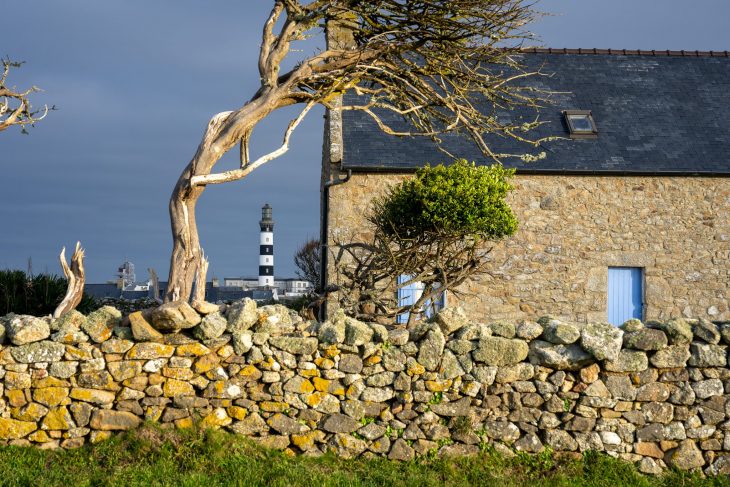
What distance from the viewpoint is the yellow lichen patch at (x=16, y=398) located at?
7626 millimetres

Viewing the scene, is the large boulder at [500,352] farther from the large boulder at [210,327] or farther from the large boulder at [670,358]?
the large boulder at [210,327]

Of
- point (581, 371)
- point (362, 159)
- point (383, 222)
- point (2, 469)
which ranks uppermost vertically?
point (362, 159)

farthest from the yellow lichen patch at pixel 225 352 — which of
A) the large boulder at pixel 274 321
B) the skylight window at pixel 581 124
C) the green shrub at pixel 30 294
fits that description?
the skylight window at pixel 581 124

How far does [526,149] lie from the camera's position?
16.0 meters

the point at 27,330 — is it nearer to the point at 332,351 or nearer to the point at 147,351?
the point at 147,351

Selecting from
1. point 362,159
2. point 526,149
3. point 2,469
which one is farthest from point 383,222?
point 2,469

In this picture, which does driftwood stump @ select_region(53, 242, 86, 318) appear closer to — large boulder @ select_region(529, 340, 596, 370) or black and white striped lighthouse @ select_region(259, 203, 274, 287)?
large boulder @ select_region(529, 340, 596, 370)

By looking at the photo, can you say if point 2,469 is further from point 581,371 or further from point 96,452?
point 581,371

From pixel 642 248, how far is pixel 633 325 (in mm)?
7542

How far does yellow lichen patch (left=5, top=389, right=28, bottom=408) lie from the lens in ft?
25.0

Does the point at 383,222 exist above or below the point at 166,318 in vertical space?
above

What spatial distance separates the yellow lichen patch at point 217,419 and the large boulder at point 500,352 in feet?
8.33

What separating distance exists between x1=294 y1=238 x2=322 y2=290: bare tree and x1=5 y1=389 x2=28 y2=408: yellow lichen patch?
1347cm

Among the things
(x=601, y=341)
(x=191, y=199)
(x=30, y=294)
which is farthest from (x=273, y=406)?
(x=30, y=294)
